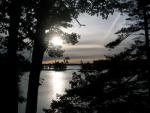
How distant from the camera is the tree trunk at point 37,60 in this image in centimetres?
1054

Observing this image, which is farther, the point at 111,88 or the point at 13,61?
the point at 111,88

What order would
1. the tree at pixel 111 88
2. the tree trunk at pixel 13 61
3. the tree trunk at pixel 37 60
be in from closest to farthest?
the tree trunk at pixel 13 61, the tree trunk at pixel 37 60, the tree at pixel 111 88

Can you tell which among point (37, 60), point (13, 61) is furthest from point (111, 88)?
point (13, 61)

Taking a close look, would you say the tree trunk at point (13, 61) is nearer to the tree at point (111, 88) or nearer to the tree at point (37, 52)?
the tree at point (37, 52)

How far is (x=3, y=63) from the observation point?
18.5 m

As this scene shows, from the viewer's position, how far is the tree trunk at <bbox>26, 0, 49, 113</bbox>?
10.5 meters

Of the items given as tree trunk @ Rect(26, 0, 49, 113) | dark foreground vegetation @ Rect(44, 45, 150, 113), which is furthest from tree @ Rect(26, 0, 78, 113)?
dark foreground vegetation @ Rect(44, 45, 150, 113)

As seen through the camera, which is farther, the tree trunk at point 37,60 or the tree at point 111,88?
the tree at point 111,88

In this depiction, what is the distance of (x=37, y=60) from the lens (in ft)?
34.9

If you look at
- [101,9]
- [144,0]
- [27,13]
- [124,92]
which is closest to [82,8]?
[101,9]

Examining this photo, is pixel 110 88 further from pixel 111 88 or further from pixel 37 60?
pixel 37 60

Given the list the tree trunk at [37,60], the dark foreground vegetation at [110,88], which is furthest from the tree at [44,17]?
the dark foreground vegetation at [110,88]

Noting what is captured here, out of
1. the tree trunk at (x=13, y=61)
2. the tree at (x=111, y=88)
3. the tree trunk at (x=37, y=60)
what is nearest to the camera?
the tree trunk at (x=13, y=61)

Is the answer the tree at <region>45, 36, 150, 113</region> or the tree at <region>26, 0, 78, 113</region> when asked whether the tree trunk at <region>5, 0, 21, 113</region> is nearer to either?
the tree at <region>26, 0, 78, 113</region>
